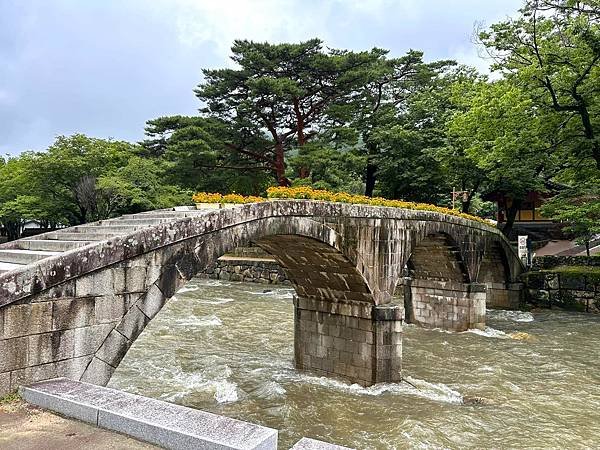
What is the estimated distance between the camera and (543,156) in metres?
23.1

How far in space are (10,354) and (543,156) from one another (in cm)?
2350

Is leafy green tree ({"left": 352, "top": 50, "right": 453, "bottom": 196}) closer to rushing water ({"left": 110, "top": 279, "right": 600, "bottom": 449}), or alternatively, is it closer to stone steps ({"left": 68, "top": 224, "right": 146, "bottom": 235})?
rushing water ({"left": 110, "top": 279, "right": 600, "bottom": 449})

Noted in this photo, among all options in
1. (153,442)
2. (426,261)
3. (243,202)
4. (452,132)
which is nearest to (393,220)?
(243,202)

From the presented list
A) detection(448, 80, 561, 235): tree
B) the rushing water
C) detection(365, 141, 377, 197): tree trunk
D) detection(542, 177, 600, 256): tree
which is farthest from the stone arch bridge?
detection(365, 141, 377, 197): tree trunk

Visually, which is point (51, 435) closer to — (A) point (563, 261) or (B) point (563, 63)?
(B) point (563, 63)

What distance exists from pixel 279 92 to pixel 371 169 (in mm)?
9532

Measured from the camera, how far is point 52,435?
445 centimetres

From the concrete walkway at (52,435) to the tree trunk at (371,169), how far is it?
96.0ft

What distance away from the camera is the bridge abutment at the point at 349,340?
13094 mm

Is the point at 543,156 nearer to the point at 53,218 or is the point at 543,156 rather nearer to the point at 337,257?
the point at 337,257

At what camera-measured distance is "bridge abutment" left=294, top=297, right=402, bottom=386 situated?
13094 mm

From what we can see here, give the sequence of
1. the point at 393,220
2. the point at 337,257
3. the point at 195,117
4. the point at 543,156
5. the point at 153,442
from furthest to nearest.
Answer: the point at 195,117, the point at 543,156, the point at 393,220, the point at 337,257, the point at 153,442

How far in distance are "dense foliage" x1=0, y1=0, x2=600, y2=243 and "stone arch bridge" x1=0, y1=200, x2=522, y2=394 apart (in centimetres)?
600

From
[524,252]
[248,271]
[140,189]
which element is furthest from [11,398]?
[248,271]
